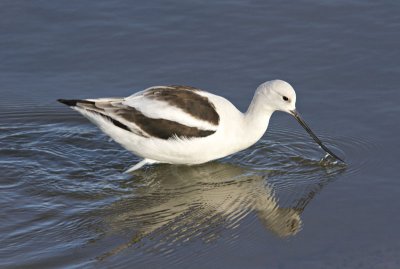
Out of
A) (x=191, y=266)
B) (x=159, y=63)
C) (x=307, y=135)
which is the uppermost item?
(x=159, y=63)

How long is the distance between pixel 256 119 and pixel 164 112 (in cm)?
95

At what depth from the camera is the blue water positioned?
7.56 meters

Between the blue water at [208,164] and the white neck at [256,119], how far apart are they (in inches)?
12.4

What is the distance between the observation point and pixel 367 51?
36.4 ft

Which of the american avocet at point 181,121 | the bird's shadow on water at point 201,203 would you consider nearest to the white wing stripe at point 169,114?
the american avocet at point 181,121

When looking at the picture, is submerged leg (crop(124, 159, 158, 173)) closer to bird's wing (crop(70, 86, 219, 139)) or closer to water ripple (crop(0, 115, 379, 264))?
water ripple (crop(0, 115, 379, 264))

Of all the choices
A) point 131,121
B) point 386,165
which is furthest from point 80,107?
point 386,165

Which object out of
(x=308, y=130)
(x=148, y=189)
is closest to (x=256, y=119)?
(x=308, y=130)

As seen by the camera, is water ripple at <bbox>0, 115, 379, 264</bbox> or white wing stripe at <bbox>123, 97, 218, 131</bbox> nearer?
water ripple at <bbox>0, 115, 379, 264</bbox>

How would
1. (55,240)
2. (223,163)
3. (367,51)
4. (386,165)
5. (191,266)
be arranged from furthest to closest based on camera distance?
1. (367,51)
2. (223,163)
3. (386,165)
4. (55,240)
5. (191,266)

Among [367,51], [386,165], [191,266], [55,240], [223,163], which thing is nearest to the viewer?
[191,266]

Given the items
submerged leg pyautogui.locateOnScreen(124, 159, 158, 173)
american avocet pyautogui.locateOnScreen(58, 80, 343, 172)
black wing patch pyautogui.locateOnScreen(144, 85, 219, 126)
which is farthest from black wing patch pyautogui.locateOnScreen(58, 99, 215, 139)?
submerged leg pyautogui.locateOnScreen(124, 159, 158, 173)

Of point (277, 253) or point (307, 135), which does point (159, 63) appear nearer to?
point (307, 135)

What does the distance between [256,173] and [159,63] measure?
101 inches
